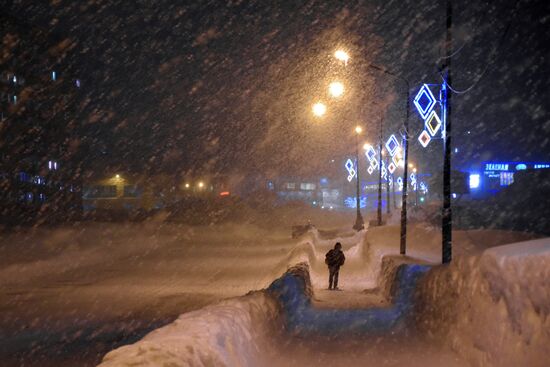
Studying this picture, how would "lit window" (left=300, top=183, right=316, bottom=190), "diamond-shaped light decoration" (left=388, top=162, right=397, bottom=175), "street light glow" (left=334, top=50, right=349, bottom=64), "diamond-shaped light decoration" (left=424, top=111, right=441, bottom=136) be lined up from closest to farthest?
"street light glow" (left=334, top=50, right=349, bottom=64), "diamond-shaped light decoration" (left=424, top=111, right=441, bottom=136), "diamond-shaped light decoration" (left=388, top=162, right=397, bottom=175), "lit window" (left=300, top=183, right=316, bottom=190)

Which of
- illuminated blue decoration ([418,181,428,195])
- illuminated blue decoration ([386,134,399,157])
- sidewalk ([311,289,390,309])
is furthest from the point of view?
illuminated blue decoration ([418,181,428,195])

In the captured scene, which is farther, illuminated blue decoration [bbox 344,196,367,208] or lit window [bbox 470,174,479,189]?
illuminated blue decoration [bbox 344,196,367,208]

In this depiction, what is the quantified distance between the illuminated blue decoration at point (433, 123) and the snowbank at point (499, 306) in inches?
488

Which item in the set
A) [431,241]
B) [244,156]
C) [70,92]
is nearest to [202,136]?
[244,156]

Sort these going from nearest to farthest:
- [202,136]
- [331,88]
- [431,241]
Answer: [331,88]
[431,241]
[202,136]

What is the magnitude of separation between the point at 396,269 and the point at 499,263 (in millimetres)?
13307

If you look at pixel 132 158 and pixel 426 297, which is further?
pixel 132 158

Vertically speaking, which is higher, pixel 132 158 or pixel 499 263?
pixel 132 158

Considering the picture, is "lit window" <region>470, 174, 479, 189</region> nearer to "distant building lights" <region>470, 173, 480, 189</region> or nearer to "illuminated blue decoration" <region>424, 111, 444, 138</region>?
"distant building lights" <region>470, 173, 480, 189</region>

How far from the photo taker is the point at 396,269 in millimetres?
22312

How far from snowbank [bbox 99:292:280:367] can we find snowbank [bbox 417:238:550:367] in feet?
11.3

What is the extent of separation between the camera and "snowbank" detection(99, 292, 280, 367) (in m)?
7.12

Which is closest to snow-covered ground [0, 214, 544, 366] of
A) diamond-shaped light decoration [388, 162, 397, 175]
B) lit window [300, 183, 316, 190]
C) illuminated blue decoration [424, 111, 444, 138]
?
diamond-shaped light decoration [388, 162, 397, 175]

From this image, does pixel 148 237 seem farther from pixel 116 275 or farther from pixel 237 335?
pixel 237 335
